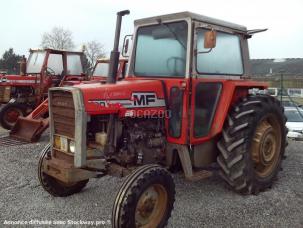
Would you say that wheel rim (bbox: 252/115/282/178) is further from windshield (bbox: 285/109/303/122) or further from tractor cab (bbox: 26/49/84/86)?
tractor cab (bbox: 26/49/84/86)

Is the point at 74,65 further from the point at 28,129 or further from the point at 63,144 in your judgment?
the point at 63,144

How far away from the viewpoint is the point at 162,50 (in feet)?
15.5

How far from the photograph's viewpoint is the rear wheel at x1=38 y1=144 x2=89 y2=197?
15.2ft

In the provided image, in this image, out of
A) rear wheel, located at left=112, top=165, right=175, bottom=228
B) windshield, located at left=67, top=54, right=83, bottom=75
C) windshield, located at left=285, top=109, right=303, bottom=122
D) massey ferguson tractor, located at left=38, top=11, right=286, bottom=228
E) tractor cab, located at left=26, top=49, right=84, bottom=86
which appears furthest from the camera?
windshield, located at left=285, top=109, right=303, bottom=122

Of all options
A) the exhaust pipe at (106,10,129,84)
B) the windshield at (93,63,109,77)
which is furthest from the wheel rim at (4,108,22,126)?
the exhaust pipe at (106,10,129,84)

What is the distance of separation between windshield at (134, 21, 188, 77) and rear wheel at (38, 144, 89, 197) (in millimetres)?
Answer: 1611

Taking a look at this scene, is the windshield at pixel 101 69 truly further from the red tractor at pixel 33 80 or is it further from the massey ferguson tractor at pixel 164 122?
the massey ferguson tractor at pixel 164 122

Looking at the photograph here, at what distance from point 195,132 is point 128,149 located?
88 cm

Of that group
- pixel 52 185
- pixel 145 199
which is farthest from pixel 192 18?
pixel 52 185

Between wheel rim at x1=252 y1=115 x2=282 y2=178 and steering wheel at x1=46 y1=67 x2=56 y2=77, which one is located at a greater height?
steering wheel at x1=46 y1=67 x2=56 y2=77

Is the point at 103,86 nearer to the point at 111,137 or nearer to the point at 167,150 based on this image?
the point at 111,137

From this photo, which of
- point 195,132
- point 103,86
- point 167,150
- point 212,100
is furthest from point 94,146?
point 212,100

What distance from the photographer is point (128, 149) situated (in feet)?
14.2

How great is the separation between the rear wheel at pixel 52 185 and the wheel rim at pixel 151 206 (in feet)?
4.47
